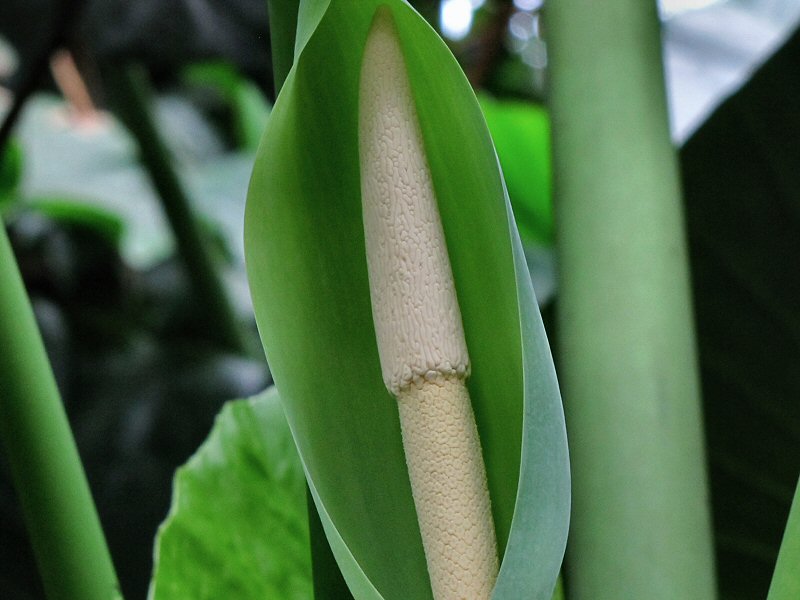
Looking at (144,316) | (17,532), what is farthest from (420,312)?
(144,316)

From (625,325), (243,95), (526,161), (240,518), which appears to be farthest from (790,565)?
(243,95)

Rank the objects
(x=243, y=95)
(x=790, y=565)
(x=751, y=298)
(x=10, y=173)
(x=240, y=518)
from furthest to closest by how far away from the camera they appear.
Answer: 1. (x=243, y=95)
2. (x=10, y=173)
3. (x=751, y=298)
4. (x=240, y=518)
5. (x=790, y=565)

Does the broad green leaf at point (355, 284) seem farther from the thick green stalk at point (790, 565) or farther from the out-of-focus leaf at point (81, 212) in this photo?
the out-of-focus leaf at point (81, 212)

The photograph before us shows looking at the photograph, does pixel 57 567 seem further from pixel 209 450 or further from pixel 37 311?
pixel 37 311

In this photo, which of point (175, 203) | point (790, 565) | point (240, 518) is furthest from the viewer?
point (175, 203)

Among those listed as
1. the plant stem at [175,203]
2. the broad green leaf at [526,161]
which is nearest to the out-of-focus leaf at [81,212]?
the plant stem at [175,203]

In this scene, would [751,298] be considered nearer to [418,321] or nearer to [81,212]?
[418,321]
